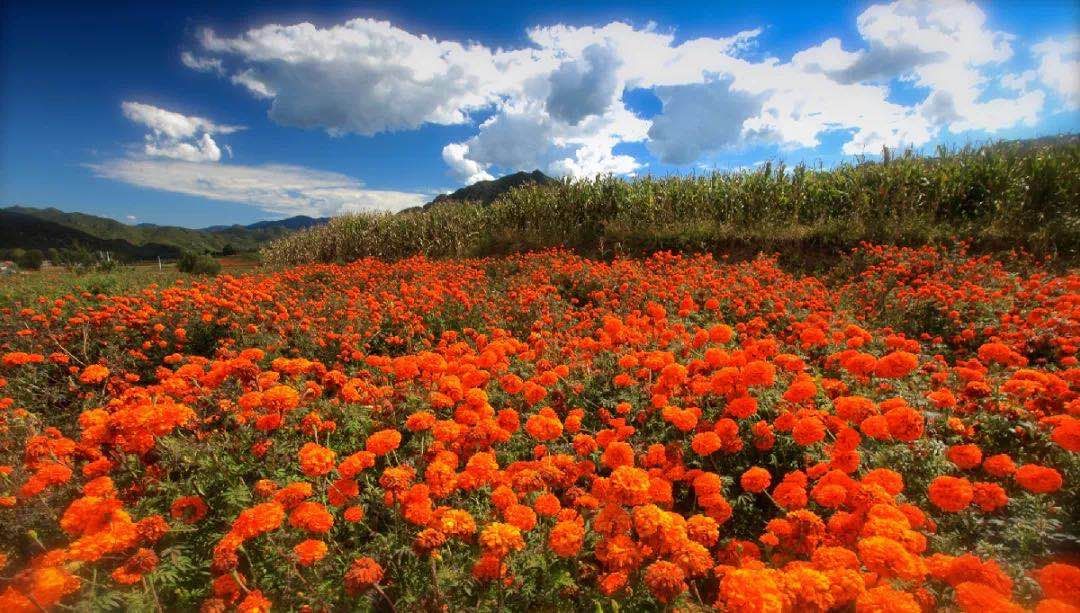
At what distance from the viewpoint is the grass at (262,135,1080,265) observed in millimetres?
12023

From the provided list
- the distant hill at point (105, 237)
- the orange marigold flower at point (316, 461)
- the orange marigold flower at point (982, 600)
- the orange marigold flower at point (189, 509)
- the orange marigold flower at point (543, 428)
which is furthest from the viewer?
the distant hill at point (105, 237)

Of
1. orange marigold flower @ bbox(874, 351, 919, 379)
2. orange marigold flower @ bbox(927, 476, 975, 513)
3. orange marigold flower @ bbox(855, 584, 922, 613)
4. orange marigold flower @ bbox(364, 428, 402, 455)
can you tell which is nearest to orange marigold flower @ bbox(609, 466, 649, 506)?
orange marigold flower @ bbox(855, 584, 922, 613)

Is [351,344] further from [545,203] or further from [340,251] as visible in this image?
[340,251]

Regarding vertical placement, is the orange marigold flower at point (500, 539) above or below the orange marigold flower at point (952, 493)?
below

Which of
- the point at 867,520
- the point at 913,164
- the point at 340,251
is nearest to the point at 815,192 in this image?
the point at 913,164

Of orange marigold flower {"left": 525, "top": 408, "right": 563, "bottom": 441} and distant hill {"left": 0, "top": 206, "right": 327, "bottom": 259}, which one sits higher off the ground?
distant hill {"left": 0, "top": 206, "right": 327, "bottom": 259}

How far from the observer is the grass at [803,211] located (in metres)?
12.0

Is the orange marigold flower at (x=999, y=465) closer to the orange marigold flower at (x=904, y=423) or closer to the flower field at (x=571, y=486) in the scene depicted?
the flower field at (x=571, y=486)

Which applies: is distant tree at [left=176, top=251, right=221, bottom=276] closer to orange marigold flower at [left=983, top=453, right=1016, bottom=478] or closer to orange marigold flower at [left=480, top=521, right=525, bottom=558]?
orange marigold flower at [left=480, top=521, right=525, bottom=558]

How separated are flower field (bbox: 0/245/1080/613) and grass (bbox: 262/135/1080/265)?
8487mm

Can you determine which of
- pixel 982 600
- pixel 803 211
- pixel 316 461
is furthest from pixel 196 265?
pixel 982 600

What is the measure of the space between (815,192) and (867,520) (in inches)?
588

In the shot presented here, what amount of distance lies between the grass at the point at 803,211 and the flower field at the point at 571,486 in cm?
849

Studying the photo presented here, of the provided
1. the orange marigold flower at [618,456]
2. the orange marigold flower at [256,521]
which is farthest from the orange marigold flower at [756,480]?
the orange marigold flower at [256,521]
